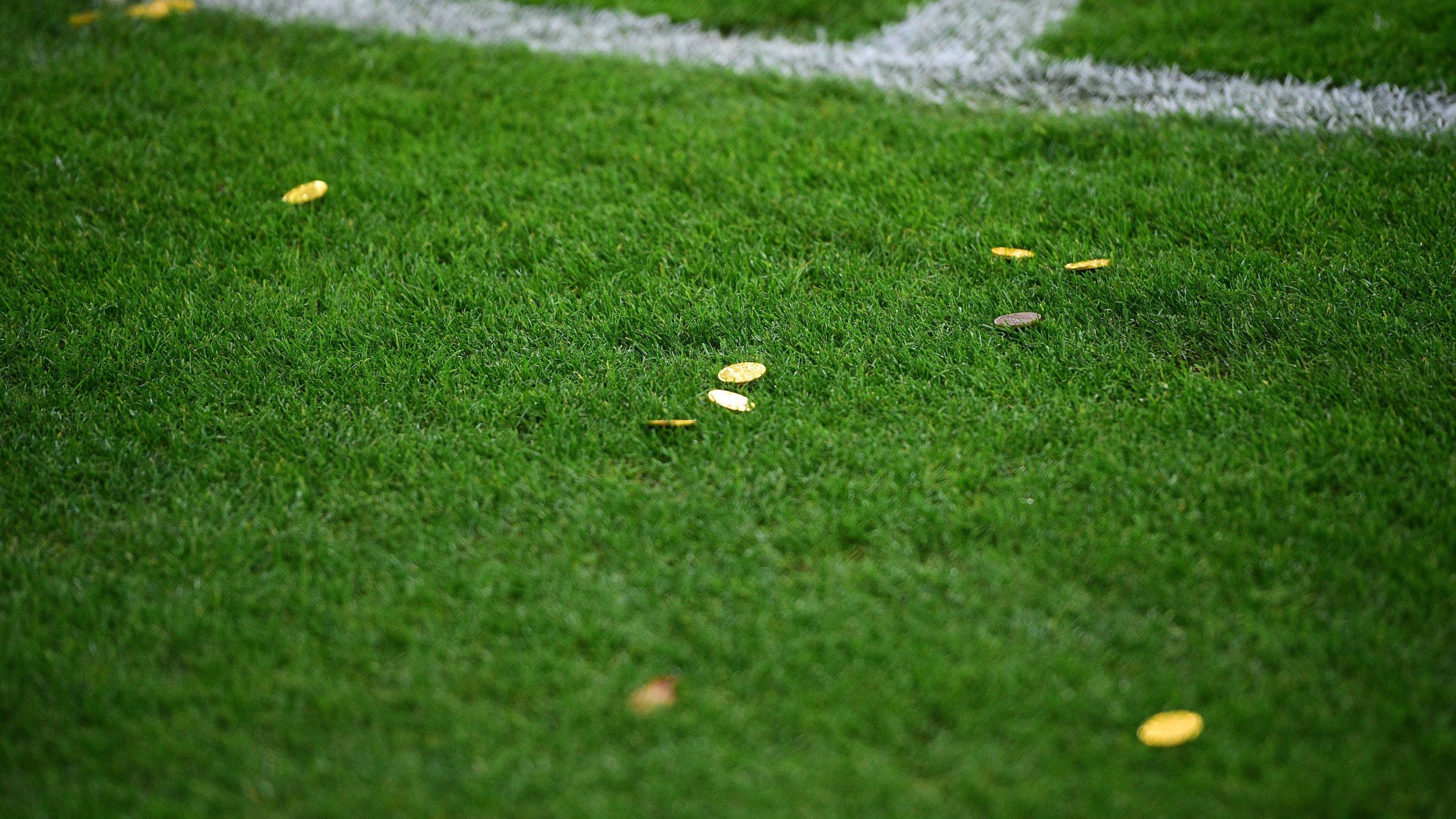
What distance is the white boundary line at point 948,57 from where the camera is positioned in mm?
3412

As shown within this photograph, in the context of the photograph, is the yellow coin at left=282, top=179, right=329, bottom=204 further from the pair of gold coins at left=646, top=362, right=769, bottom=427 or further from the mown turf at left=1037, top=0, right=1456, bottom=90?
the mown turf at left=1037, top=0, right=1456, bottom=90

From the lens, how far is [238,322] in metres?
2.68

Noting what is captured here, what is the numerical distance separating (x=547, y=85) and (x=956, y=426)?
7.75ft

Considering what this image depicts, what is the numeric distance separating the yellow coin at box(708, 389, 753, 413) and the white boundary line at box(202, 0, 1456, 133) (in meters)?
1.92

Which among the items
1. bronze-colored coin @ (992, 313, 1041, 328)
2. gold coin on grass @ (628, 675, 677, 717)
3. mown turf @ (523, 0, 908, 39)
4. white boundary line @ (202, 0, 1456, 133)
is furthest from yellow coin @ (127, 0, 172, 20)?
gold coin on grass @ (628, 675, 677, 717)

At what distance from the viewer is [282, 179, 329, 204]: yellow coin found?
315 centimetres

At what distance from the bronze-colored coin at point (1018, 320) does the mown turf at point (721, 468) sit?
30mm

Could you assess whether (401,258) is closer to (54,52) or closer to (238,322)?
(238,322)

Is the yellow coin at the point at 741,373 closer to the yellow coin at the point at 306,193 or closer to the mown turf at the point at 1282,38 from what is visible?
the yellow coin at the point at 306,193

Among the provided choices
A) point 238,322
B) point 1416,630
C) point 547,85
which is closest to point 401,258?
point 238,322

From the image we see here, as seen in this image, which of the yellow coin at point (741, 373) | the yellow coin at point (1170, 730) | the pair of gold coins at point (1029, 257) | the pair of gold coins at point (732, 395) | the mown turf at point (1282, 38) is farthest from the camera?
the mown turf at point (1282, 38)

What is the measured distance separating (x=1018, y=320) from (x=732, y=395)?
0.79m

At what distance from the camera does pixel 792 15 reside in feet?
14.5

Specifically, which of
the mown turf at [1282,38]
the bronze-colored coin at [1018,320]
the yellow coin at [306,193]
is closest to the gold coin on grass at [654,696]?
the bronze-colored coin at [1018,320]
